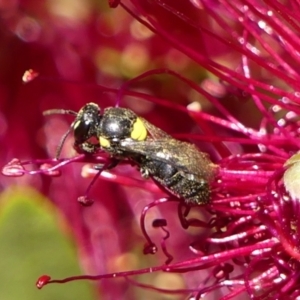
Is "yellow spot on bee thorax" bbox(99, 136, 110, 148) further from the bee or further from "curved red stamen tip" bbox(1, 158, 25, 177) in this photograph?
"curved red stamen tip" bbox(1, 158, 25, 177)

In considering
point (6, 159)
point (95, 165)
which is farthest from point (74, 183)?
point (95, 165)

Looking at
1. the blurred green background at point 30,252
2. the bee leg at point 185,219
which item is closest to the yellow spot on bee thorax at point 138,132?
the bee leg at point 185,219

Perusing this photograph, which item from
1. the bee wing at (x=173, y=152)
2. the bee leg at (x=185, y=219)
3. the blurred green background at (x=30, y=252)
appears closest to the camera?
the bee wing at (x=173, y=152)

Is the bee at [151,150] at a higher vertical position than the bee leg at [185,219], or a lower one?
higher

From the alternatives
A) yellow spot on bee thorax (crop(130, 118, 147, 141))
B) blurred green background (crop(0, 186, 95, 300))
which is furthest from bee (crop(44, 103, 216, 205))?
blurred green background (crop(0, 186, 95, 300))

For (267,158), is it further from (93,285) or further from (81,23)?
(81,23)

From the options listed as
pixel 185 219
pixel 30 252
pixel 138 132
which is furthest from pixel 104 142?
pixel 30 252

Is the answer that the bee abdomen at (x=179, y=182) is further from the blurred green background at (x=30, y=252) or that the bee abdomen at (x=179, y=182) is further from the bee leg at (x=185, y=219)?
the blurred green background at (x=30, y=252)
